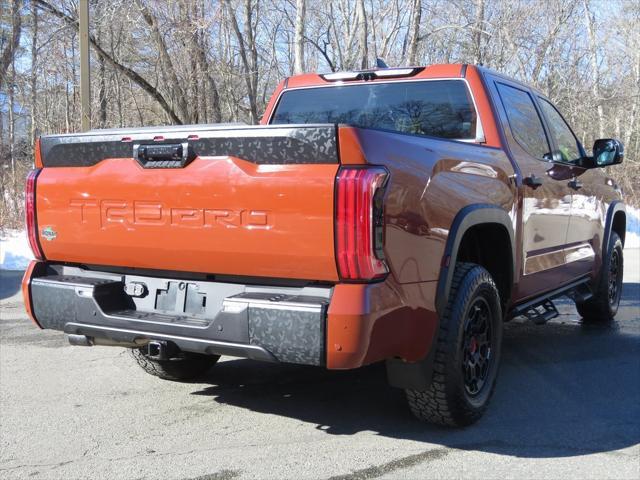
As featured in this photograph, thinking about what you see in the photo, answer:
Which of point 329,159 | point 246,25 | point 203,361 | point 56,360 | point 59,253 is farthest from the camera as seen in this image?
point 246,25

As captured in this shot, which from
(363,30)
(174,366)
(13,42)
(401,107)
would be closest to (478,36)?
(363,30)

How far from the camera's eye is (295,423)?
12.7 ft

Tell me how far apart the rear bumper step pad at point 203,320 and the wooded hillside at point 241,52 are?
11.7 metres

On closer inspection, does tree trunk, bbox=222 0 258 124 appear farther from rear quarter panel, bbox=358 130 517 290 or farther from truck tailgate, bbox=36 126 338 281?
rear quarter panel, bbox=358 130 517 290

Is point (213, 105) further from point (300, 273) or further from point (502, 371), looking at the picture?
point (300, 273)

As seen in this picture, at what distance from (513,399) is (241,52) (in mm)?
13059

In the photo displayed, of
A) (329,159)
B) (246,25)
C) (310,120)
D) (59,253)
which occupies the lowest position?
(59,253)

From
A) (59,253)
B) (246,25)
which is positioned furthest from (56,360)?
(246,25)

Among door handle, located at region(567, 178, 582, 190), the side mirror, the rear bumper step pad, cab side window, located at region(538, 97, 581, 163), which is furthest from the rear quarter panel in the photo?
the side mirror

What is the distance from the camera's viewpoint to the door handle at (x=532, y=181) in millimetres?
4426

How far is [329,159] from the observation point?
2.89m

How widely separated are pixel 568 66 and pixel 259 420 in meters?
21.5

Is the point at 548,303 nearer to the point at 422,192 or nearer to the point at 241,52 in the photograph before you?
the point at 422,192

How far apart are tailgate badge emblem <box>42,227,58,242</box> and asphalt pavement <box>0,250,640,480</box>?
1.07 m
